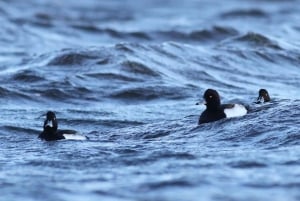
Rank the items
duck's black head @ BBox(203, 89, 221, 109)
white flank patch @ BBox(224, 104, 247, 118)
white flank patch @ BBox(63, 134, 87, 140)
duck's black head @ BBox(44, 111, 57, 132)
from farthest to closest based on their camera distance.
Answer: duck's black head @ BBox(203, 89, 221, 109) < white flank patch @ BBox(224, 104, 247, 118) < duck's black head @ BBox(44, 111, 57, 132) < white flank patch @ BBox(63, 134, 87, 140)

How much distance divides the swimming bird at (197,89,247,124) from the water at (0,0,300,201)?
0.81ft

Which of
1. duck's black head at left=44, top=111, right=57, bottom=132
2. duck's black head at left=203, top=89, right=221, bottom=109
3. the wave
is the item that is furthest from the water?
duck's black head at left=203, top=89, right=221, bottom=109

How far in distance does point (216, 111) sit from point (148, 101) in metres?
3.97

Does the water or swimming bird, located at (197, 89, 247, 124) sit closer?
the water

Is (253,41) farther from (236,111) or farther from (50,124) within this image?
(50,124)

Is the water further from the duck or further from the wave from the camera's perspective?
the duck

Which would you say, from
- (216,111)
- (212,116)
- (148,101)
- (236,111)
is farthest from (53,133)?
(148,101)

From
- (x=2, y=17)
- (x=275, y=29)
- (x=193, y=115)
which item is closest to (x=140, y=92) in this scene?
(x=193, y=115)

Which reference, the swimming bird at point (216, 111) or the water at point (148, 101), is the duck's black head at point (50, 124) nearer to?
the water at point (148, 101)

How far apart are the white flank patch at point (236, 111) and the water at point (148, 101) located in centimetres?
19

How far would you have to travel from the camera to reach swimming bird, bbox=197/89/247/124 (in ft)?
48.9

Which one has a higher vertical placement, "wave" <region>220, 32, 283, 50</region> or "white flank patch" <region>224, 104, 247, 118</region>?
"wave" <region>220, 32, 283, 50</region>

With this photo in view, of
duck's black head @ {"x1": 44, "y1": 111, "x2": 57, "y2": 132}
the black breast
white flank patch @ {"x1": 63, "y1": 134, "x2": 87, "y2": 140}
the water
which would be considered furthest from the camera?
the black breast

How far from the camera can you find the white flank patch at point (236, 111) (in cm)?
1482
